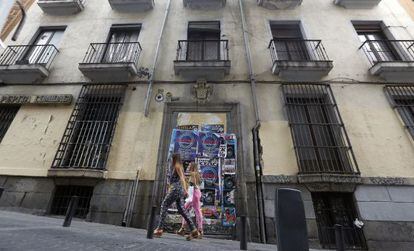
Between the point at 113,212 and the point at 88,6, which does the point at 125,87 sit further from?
the point at 88,6

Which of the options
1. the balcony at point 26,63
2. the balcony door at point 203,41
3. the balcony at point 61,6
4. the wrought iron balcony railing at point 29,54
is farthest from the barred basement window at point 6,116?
the balcony door at point 203,41

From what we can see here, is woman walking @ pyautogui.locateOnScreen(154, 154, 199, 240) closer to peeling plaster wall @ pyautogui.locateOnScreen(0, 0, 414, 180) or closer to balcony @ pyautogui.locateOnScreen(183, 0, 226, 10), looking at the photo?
peeling plaster wall @ pyautogui.locateOnScreen(0, 0, 414, 180)

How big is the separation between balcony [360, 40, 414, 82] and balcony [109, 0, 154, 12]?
28.4 ft

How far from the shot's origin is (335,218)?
612 centimetres

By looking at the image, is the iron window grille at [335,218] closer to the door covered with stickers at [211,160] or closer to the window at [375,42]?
the door covered with stickers at [211,160]

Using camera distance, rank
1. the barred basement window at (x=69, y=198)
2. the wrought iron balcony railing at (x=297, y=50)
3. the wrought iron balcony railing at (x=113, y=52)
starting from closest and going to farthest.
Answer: the barred basement window at (x=69, y=198) → the wrought iron balcony railing at (x=297, y=50) → the wrought iron balcony railing at (x=113, y=52)

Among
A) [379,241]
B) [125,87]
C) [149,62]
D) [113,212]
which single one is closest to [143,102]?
[125,87]

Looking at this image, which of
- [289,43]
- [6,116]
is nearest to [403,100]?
[289,43]

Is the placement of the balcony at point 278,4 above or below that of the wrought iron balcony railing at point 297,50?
above

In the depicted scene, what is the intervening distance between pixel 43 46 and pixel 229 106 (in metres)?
7.79

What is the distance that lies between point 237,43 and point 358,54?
4399mm

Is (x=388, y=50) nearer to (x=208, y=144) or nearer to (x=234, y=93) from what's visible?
(x=234, y=93)

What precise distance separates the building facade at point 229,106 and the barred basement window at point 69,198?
0.11 ft

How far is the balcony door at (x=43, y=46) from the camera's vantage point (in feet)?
29.9
